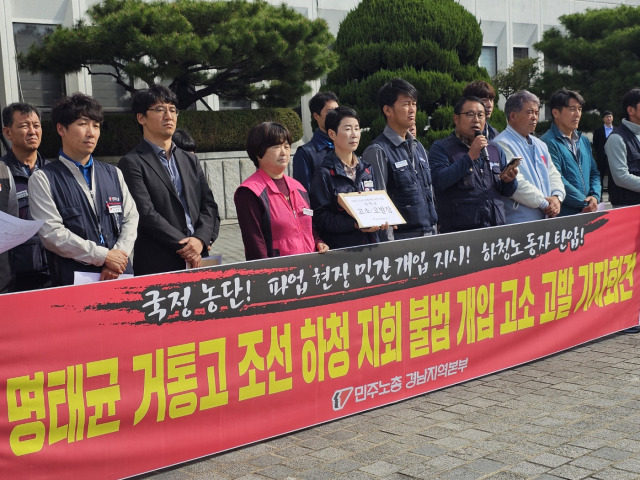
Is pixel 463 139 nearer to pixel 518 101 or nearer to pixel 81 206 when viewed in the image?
pixel 518 101

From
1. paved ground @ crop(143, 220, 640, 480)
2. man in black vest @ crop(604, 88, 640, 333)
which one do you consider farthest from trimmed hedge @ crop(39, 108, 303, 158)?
paved ground @ crop(143, 220, 640, 480)

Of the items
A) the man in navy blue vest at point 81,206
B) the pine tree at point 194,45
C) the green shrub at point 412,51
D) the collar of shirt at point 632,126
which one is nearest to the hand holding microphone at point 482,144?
the collar of shirt at point 632,126

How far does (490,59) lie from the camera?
1123 inches

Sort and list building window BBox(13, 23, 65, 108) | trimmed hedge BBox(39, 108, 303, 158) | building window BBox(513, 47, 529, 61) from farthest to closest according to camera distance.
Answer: building window BBox(513, 47, 529, 61) < building window BBox(13, 23, 65, 108) < trimmed hedge BBox(39, 108, 303, 158)

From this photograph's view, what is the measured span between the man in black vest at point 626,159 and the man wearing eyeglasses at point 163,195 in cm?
407

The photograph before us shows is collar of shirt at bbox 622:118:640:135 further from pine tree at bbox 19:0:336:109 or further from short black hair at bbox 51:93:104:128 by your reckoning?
pine tree at bbox 19:0:336:109

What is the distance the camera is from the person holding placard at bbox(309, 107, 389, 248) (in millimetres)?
5320

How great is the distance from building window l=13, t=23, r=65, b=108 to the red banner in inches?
566

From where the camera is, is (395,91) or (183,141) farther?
(183,141)

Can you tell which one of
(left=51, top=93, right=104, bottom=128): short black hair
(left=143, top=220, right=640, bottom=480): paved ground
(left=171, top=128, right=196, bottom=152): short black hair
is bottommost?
(left=143, top=220, right=640, bottom=480): paved ground

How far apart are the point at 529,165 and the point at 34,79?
47.2 ft

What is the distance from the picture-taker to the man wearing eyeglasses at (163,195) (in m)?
5.02

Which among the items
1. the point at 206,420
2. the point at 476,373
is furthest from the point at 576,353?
the point at 206,420

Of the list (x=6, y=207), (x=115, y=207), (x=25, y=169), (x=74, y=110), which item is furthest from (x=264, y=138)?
(x=25, y=169)
